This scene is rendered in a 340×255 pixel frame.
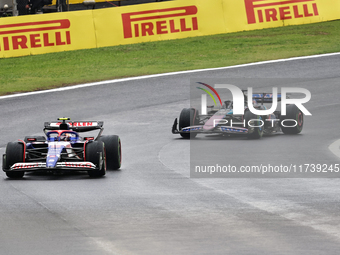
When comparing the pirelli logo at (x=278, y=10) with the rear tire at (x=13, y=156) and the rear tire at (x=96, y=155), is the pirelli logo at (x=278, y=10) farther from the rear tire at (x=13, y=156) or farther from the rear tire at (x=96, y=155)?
the rear tire at (x=13, y=156)

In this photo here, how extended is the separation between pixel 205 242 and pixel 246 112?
8829 mm

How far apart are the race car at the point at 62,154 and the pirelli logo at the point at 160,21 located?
17.1 meters

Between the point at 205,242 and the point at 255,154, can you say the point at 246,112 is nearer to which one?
the point at 255,154

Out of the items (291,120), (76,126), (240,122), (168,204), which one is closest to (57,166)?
(76,126)

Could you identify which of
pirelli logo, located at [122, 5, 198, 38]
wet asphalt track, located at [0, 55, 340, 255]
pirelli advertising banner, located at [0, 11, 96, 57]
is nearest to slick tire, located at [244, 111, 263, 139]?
wet asphalt track, located at [0, 55, 340, 255]

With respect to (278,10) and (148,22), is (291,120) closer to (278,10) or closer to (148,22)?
(148,22)

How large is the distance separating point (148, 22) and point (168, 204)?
2104 centimetres

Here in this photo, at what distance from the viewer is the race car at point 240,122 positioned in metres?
16.1

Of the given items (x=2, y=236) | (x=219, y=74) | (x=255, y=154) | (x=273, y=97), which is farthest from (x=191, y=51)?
(x=2, y=236)

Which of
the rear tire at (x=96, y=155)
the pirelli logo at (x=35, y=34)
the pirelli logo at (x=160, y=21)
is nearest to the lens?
the rear tire at (x=96, y=155)

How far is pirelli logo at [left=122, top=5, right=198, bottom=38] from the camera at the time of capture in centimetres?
2939

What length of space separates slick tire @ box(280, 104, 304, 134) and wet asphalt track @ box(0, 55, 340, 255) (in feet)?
1.34

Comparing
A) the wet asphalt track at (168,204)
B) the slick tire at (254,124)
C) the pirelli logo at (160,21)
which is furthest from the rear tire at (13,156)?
the pirelli logo at (160,21)

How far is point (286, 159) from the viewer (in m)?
13.8
